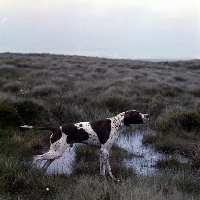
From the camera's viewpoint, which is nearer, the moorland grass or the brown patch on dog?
the moorland grass

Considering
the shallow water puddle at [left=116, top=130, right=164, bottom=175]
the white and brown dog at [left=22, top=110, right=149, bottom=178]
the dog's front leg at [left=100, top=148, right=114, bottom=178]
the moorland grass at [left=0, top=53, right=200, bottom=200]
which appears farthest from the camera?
the shallow water puddle at [left=116, top=130, right=164, bottom=175]

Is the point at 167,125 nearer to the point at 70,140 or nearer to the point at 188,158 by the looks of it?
the point at 188,158

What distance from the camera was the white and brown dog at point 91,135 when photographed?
585cm

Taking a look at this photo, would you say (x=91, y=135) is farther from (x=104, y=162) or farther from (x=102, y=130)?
(x=104, y=162)

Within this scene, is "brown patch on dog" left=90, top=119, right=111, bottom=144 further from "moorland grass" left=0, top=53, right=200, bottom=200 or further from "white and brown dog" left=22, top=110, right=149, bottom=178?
"moorland grass" left=0, top=53, right=200, bottom=200

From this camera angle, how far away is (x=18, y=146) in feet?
23.5

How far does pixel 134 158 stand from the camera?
7539 mm

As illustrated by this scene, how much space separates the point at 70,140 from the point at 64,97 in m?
6.86

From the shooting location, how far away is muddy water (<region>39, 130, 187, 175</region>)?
6632mm

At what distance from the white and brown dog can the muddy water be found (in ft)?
1.53

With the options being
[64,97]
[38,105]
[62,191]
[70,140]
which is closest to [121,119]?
[70,140]

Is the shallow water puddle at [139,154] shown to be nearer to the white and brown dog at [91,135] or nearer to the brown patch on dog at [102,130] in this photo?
the white and brown dog at [91,135]

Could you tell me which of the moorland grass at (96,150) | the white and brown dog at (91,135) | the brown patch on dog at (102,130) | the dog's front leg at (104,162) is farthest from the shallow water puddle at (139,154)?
the brown patch on dog at (102,130)

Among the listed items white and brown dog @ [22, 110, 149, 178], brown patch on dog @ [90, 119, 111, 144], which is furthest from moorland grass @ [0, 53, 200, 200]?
brown patch on dog @ [90, 119, 111, 144]
